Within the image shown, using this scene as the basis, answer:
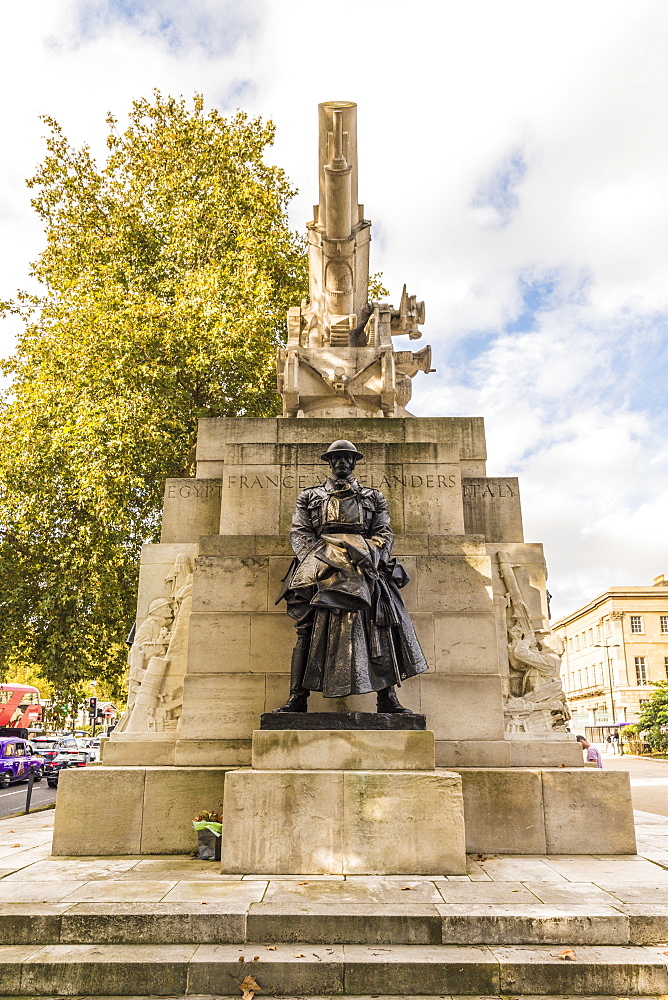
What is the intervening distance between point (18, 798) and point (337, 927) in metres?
22.1

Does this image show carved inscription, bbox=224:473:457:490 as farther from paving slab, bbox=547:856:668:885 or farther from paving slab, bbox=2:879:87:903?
paving slab, bbox=2:879:87:903

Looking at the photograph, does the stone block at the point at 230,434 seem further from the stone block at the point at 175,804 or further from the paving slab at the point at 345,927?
the paving slab at the point at 345,927

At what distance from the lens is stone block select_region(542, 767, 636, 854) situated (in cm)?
727

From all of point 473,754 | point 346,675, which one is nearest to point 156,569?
point 346,675

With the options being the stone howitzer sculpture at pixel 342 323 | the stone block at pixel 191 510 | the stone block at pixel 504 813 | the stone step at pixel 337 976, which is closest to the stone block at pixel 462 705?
the stone block at pixel 504 813

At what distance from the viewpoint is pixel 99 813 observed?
7531 mm

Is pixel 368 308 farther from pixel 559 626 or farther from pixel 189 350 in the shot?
pixel 559 626

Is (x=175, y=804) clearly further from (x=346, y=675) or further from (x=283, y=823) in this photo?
(x=346, y=675)

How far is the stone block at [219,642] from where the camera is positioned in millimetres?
8352

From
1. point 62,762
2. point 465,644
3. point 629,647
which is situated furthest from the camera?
point 629,647

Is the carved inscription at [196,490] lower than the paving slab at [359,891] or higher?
higher

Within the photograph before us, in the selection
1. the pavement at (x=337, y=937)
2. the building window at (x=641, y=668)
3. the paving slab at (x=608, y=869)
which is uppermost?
the building window at (x=641, y=668)

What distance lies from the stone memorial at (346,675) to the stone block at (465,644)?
0.02m

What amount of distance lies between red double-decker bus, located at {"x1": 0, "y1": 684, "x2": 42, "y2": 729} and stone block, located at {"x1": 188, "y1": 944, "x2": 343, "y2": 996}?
4105 centimetres
